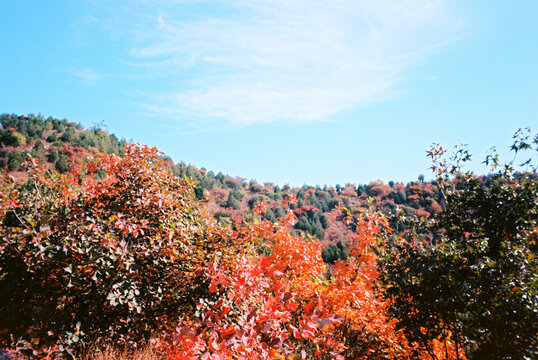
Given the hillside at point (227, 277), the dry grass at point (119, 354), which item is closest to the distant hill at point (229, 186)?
the hillside at point (227, 277)

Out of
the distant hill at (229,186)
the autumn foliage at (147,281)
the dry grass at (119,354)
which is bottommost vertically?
the dry grass at (119,354)

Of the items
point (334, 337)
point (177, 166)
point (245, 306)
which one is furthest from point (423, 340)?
point (177, 166)

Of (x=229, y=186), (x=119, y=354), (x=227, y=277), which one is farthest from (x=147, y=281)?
(x=229, y=186)

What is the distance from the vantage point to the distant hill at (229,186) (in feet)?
104

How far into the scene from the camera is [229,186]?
192 feet

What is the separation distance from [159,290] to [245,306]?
5.24ft

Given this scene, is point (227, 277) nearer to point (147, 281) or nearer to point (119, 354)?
point (147, 281)

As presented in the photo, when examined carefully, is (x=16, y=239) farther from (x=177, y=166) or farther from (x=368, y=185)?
(x=368, y=185)

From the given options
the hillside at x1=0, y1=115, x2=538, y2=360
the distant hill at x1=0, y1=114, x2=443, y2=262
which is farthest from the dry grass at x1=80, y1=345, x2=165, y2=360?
the distant hill at x1=0, y1=114, x2=443, y2=262

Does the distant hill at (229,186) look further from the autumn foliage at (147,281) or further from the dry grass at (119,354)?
the dry grass at (119,354)

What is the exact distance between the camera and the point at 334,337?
7488 mm

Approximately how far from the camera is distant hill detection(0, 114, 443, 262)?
104 ft

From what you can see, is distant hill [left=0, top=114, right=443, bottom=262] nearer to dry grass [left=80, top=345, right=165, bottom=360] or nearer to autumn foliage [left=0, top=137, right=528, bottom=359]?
autumn foliage [left=0, top=137, right=528, bottom=359]

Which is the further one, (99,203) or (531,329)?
(99,203)
